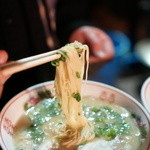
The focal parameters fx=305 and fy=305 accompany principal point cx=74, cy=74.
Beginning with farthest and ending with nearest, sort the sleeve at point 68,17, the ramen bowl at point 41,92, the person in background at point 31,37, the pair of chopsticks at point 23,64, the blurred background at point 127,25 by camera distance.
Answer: the blurred background at point 127,25 < the sleeve at point 68,17 < the person in background at point 31,37 < the ramen bowl at point 41,92 < the pair of chopsticks at point 23,64

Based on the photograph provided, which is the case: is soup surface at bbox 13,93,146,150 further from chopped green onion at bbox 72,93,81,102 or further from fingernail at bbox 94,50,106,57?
fingernail at bbox 94,50,106,57

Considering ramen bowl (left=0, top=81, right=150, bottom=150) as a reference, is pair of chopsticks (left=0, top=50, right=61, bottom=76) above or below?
above

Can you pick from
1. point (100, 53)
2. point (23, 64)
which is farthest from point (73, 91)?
point (100, 53)

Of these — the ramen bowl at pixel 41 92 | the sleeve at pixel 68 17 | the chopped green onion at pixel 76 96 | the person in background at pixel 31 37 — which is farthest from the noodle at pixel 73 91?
the sleeve at pixel 68 17

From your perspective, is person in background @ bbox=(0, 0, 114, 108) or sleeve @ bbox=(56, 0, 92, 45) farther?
sleeve @ bbox=(56, 0, 92, 45)

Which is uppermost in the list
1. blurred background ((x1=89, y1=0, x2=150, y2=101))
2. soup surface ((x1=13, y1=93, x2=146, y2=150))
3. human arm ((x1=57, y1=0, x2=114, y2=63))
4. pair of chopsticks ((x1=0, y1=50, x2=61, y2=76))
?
pair of chopsticks ((x1=0, y1=50, x2=61, y2=76))

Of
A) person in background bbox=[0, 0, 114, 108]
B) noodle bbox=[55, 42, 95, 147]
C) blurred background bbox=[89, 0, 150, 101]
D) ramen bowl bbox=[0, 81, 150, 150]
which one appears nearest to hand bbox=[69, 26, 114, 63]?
person in background bbox=[0, 0, 114, 108]

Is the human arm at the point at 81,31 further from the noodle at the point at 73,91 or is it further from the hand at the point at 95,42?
the noodle at the point at 73,91

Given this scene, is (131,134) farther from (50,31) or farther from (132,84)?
(50,31)
